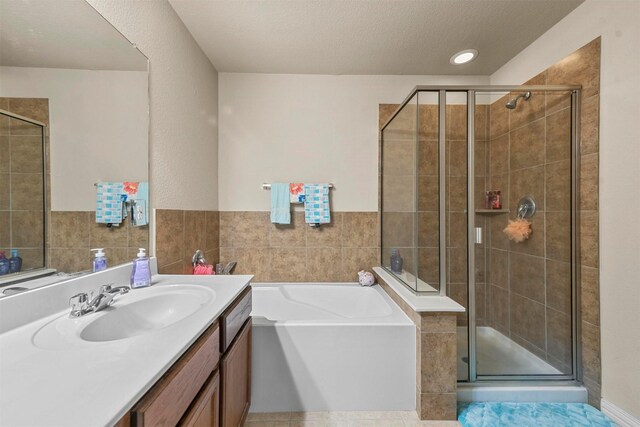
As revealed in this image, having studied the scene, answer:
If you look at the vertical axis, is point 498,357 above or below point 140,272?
below

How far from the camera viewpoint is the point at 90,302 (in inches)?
36.7

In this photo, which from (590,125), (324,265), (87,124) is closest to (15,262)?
(87,124)

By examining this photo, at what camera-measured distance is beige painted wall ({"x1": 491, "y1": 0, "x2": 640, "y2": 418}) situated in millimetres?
1396

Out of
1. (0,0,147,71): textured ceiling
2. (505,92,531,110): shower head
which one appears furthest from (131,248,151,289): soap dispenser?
(505,92,531,110): shower head

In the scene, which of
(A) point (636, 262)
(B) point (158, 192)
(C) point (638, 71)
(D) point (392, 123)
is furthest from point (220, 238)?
(C) point (638, 71)

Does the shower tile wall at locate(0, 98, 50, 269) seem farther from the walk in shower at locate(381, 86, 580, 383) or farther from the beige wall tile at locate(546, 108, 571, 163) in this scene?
the beige wall tile at locate(546, 108, 571, 163)

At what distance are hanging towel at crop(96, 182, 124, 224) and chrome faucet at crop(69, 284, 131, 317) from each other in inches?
12.9

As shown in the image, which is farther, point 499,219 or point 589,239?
point 499,219

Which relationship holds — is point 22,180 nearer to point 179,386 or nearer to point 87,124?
point 87,124

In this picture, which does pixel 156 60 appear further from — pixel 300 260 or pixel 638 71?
pixel 638 71

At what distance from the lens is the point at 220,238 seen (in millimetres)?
2514

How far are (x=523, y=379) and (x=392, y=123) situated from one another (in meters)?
2.02

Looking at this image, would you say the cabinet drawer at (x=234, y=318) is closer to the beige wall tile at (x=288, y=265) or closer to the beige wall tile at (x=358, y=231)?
the beige wall tile at (x=288, y=265)

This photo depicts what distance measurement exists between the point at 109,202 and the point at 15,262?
407 mm
